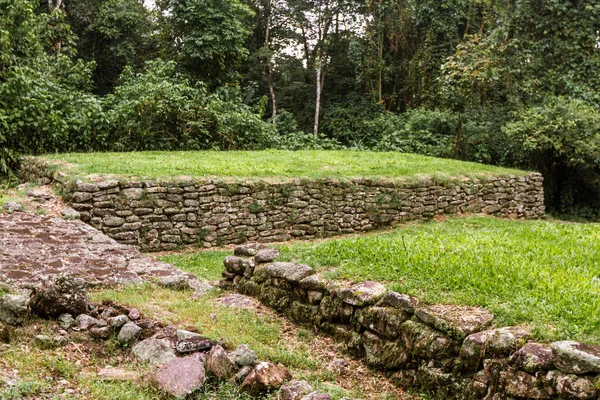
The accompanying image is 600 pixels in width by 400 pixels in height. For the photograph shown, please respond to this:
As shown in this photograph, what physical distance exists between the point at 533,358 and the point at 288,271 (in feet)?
10.1

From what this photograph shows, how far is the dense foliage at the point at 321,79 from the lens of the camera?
42.7 feet

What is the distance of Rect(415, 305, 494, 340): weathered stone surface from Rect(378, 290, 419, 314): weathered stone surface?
0.35 ft

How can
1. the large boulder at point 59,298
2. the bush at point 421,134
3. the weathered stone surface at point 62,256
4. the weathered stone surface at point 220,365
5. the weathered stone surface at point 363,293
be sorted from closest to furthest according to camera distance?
the weathered stone surface at point 220,365 → the large boulder at point 59,298 → the weathered stone surface at point 363,293 → the weathered stone surface at point 62,256 → the bush at point 421,134

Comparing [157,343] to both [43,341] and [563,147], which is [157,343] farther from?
[563,147]

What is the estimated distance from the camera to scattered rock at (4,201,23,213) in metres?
7.99

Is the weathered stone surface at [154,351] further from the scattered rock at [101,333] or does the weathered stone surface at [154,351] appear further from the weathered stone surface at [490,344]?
the weathered stone surface at [490,344]

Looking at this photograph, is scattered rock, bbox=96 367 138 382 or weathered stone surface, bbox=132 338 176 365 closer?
scattered rock, bbox=96 367 138 382

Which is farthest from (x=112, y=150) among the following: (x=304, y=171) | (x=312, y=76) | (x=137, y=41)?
(x=312, y=76)

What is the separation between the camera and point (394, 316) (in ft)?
14.8

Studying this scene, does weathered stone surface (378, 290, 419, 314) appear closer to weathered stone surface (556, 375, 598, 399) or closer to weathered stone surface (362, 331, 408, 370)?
weathered stone surface (362, 331, 408, 370)

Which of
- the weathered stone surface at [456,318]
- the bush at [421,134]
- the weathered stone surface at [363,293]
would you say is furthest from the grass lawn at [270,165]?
the weathered stone surface at [456,318]

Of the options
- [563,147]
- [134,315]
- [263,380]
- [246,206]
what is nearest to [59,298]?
[134,315]

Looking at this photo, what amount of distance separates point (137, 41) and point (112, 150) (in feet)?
33.5

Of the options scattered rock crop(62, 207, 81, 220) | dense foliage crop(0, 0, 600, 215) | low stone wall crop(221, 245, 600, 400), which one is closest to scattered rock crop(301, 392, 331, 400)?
low stone wall crop(221, 245, 600, 400)
